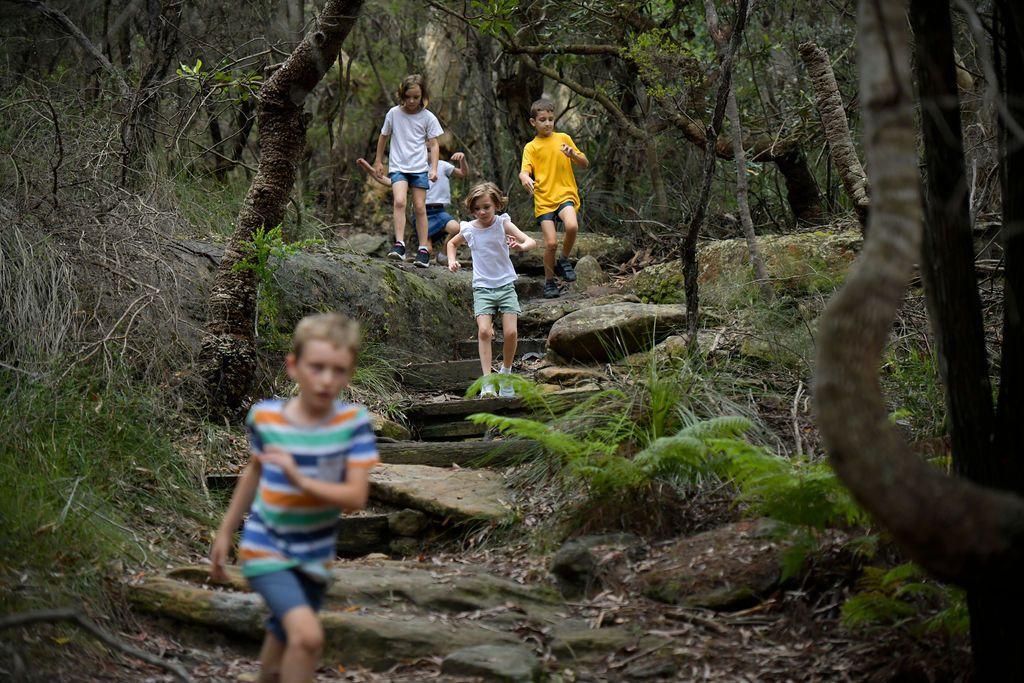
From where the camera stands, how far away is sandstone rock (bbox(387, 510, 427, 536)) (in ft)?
19.4

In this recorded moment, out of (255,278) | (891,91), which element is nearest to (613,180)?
(255,278)

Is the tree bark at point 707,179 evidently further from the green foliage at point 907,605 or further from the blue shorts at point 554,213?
the blue shorts at point 554,213

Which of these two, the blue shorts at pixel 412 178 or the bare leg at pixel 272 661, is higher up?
the blue shorts at pixel 412 178

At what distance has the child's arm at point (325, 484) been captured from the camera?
2.89 metres

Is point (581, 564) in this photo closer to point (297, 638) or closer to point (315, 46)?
point (297, 638)

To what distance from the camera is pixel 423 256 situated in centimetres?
1086

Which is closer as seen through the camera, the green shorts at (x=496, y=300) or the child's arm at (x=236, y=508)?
the child's arm at (x=236, y=508)

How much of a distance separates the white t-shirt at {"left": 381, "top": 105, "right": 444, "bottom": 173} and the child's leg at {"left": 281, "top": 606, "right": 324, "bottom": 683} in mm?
8457

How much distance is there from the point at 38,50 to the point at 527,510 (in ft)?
22.5

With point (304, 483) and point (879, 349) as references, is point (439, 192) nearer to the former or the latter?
point (304, 483)

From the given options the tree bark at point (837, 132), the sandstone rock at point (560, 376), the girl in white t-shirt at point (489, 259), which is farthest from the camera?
the girl in white t-shirt at point (489, 259)

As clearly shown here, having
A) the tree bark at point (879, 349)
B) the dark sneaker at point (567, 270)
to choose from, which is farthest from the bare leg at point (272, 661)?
the dark sneaker at point (567, 270)

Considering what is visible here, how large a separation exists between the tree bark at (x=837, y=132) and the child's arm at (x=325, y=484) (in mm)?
4022

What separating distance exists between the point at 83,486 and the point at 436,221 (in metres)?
7.15
